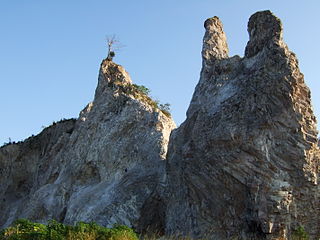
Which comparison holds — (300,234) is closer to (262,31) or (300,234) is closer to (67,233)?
(67,233)

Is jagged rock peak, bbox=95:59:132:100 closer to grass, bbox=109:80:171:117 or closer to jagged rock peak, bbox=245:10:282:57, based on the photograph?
grass, bbox=109:80:171:117

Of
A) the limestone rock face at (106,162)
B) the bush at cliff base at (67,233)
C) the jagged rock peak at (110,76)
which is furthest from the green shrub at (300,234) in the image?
the jagged rock peak at (110,76)

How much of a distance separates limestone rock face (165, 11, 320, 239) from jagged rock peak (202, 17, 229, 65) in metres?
2.34

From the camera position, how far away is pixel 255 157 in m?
15.4

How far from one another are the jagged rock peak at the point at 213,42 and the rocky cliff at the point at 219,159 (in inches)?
2.3

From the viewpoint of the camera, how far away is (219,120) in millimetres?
16688

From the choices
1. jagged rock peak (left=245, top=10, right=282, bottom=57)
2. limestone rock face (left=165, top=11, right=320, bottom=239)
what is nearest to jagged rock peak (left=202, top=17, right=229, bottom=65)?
jagged rock peak (left=245, top=10, right=282, bottom=57)

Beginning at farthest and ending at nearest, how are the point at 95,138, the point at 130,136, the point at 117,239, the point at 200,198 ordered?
the point at 95,138 < the point at 130,136 < the point at 200,198 < the point at 117,239

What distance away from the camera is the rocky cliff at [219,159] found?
14984 mm

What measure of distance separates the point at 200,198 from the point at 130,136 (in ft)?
26.8

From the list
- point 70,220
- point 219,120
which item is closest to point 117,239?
point 219,120

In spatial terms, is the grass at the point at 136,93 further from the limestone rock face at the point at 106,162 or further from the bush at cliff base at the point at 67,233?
the bush at cliff base at the point at 67,233

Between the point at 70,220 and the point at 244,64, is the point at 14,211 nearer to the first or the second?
the point at 70,220

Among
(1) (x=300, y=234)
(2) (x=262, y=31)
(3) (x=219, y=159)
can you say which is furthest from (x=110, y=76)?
(1) (x=300, y=234)
